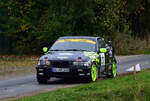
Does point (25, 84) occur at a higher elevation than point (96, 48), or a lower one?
lower

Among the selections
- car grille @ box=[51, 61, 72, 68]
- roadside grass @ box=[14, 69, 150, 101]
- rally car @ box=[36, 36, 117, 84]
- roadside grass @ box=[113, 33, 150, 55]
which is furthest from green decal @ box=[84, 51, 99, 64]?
roadside grass @ box=[113, 33, 150, 55]

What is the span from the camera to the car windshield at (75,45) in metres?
17.1

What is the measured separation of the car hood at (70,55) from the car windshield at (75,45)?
379 millimetres

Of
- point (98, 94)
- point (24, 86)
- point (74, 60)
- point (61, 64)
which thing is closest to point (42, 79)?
point (24, 86)

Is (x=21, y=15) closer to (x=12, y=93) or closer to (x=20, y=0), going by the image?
(x=20, y=0)

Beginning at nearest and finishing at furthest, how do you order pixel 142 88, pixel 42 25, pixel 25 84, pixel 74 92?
pixel 74 92 → pixel 142 88 → pixel 25 84 → pixel 42 25

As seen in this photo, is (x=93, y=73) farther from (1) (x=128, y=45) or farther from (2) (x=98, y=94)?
(1) (x=128, y=45)

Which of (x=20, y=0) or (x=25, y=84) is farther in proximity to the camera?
(x=20, y=0)

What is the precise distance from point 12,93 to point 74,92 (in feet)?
7.29

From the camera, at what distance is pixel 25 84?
Result: 656 inches

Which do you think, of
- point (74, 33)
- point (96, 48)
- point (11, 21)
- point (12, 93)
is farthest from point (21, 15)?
point (12, 93)

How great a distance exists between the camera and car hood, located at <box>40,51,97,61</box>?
16.0 meters

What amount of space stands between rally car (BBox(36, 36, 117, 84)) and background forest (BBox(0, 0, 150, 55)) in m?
18.9

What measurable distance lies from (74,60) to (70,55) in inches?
13.7
